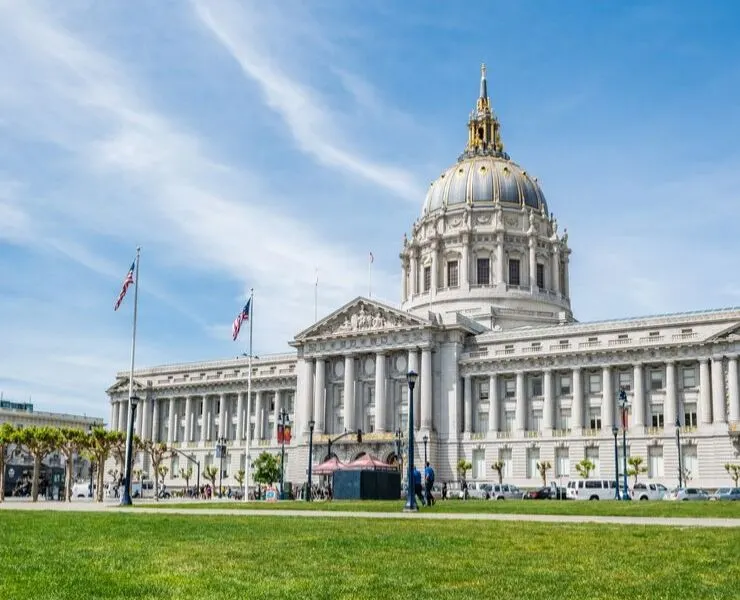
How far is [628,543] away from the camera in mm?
21750

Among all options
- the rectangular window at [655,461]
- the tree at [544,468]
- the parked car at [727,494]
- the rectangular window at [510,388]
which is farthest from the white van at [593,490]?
the rectangular window at [510,388]

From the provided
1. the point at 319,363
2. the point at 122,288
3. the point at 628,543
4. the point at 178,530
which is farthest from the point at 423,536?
the point at 319,363

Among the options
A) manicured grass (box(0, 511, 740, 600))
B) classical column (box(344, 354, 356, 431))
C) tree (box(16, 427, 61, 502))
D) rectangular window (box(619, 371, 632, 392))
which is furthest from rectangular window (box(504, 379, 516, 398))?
manicured grass (box(0, 511, 740, 600))

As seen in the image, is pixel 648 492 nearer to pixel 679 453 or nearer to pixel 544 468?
pixel 679 453

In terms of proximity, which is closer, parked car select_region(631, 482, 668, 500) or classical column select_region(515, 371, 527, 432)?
parked car select_region(631, 482, 668, 500)

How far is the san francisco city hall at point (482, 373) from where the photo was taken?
9875cm

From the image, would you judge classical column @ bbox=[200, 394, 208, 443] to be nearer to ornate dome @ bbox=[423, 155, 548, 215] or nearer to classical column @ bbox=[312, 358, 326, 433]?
classical column @ bbox=[312, 358, 326, 433]

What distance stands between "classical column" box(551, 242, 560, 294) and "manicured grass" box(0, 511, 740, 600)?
107038mm

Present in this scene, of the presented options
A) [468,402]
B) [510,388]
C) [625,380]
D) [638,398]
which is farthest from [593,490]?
[468,402]

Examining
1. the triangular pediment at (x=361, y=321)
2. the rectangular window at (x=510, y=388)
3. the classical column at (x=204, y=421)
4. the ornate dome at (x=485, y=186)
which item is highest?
the ornate dome at (x=485, y=186)

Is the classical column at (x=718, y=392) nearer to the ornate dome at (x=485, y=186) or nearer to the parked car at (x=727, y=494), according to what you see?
the parked car at (x=727, y=494)

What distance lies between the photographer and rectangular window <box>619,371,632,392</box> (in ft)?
336

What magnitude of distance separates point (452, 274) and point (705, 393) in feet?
144

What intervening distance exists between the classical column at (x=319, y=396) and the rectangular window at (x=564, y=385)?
94.0ft
